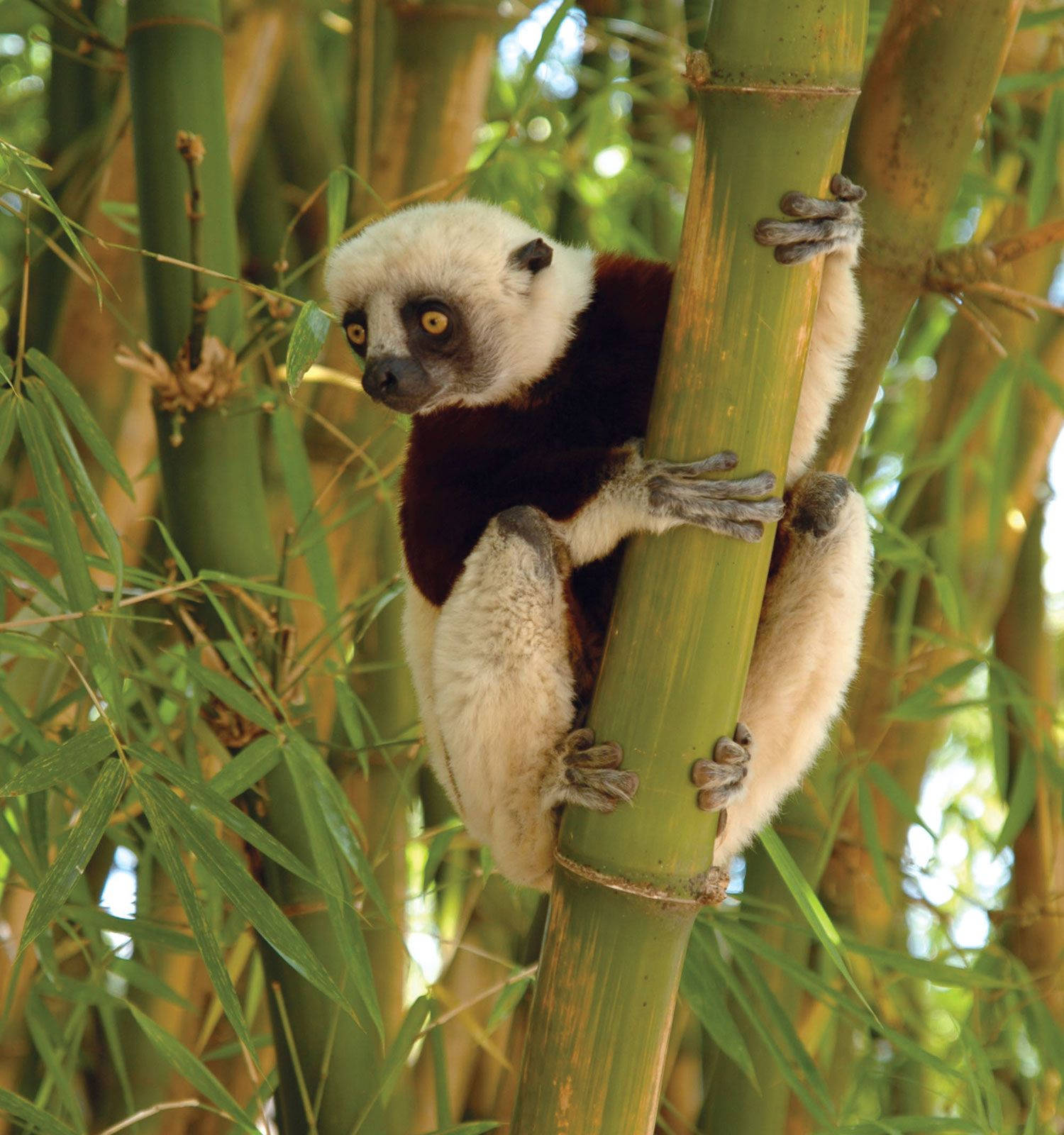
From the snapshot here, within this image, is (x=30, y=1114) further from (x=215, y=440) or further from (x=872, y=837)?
(x=872, y=837)

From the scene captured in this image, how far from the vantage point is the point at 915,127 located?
1.28 m

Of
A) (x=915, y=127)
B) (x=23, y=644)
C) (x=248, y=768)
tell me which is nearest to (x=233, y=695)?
(x=248, y=768)

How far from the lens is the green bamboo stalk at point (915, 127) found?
4.16ft

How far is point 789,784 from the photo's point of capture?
Answer: 158 centimetres

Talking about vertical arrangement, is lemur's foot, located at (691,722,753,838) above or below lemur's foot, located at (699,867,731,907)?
above

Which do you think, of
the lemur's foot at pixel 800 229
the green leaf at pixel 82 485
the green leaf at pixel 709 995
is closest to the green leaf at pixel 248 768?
the green leaf at pixel 82 485

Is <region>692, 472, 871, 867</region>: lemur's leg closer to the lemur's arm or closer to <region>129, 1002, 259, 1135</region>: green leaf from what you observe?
the lemur's arm

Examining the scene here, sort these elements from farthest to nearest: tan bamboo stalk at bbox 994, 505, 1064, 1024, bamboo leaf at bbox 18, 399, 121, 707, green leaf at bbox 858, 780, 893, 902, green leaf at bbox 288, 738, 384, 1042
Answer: tan bamboo stalk at bbox 994, 505, 1064, 1024, green leaf at bbox 858, 780, 893, 902, green leaf at bbox 288, 738, 384, 1042, bamboo leaf at bbox 18, 399, 121, 707

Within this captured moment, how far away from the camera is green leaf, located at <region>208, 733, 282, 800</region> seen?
1.37 m

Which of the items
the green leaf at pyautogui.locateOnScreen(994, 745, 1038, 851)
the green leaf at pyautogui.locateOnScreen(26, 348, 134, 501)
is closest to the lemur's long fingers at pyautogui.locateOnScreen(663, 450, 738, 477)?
the green leaf at pyautogui.locateOnScreen(26, 348, 134, 501)

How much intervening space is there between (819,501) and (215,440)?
728 millimetres

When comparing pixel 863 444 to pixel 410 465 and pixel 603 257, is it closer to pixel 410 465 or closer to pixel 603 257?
pixel 603 257

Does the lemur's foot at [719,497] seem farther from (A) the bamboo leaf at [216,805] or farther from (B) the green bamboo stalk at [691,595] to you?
(A) the bamboo leaf at [216,805]

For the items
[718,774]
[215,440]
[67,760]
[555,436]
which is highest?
[555,436]
